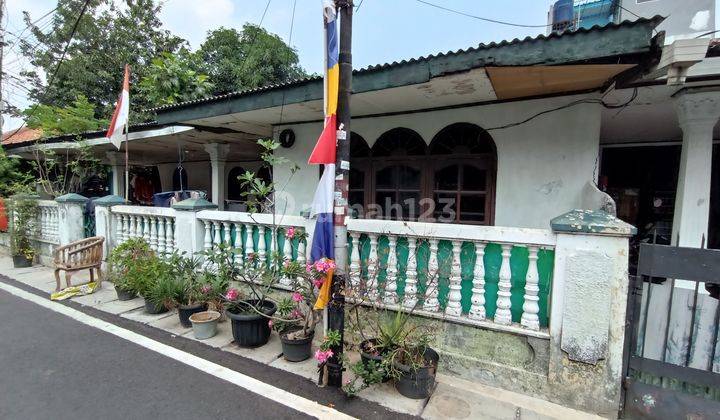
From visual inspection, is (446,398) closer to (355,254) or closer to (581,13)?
(355,254)

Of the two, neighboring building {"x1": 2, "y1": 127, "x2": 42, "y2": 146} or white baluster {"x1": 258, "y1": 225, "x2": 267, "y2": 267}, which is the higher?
neighboring building {"x1": 2, "y1": 127, "x2": 42, "y2": 146}

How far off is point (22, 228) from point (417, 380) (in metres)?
8.87

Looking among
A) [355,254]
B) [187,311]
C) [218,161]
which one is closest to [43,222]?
[218,161]

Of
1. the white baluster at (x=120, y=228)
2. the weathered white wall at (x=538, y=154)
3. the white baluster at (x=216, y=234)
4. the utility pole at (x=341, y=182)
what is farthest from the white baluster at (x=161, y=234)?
the weathered white wall at (x=538, y=154)

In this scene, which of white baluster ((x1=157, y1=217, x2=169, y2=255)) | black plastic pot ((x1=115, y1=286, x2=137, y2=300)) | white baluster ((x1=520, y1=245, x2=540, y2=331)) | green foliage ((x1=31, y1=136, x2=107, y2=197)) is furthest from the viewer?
green foliage ((x1=31, y1=136, x2=107, y2=197))

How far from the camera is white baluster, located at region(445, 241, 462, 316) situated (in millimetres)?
3008

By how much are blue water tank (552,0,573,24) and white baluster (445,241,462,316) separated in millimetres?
Answer: 9637

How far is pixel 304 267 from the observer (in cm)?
331

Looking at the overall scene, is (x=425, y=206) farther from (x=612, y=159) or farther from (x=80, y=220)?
(x=80, y=220)

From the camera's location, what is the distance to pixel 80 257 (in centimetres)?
547

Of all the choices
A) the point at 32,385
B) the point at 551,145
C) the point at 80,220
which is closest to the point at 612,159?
the point at 551,145

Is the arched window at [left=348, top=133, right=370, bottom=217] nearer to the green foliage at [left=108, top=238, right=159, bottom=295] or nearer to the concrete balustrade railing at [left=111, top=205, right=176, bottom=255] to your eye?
the concrete balustrade railing at [left=111, top=205, right=176, bottom=255]

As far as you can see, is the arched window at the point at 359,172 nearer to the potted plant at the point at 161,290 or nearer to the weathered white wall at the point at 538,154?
the weathered white wall at the point at 538,154

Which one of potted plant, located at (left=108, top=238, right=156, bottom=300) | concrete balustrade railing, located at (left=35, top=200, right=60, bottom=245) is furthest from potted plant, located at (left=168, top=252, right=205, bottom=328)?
concrete balustrade railing, located at (left=35, top=200, right=60, bottom=245)
